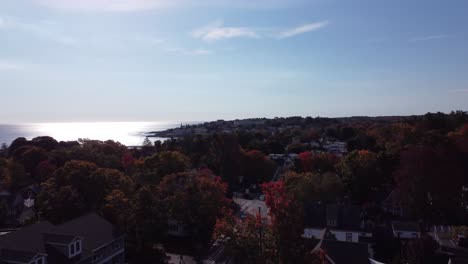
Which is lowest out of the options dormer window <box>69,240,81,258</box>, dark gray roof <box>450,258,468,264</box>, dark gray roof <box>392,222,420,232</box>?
dark gray roof <box>392,222,420,232</box>

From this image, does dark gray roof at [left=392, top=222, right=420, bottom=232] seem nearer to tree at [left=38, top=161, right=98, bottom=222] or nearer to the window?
tree at [left=38, top=161, right=98, bottom=222]

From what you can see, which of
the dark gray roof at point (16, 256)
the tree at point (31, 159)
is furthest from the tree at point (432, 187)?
the tree at point (31, 159)

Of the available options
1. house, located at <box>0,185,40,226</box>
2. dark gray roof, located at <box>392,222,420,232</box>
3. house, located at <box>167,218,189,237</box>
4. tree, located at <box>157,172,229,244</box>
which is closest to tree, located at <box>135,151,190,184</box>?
house, located at <box>167,218,189,237</box>

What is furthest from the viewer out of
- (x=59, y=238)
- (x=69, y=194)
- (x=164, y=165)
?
(x=164, y=165)

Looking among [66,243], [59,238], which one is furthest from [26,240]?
[66,243]

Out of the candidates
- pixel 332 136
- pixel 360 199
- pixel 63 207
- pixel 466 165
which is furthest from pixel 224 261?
pixel 332 136

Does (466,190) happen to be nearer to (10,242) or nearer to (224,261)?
(224,261)

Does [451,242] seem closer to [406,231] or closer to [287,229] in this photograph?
[406,231]
